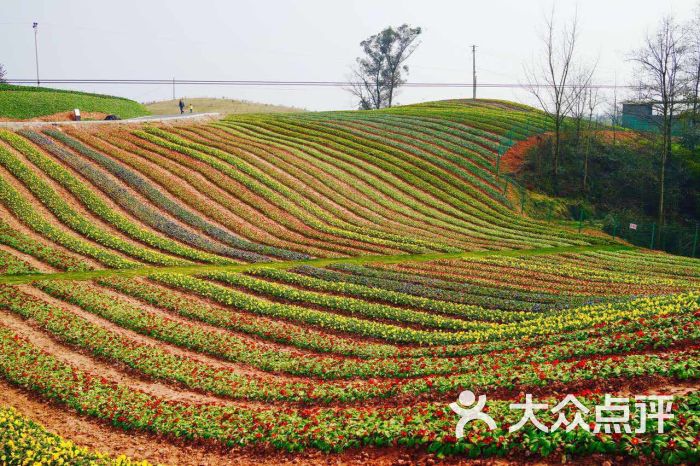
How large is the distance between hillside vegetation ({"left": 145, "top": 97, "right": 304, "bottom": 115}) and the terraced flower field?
215ft

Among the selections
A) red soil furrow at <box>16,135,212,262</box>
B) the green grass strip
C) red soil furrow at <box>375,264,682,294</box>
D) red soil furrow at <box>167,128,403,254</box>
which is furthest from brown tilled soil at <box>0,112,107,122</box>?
red soil furrow at <box>375,264,682,294</box>

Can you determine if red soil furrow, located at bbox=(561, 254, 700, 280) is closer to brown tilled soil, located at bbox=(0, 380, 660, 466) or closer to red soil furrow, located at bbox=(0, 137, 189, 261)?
red soil furrow, located at bbox=(0, 137, 189, 261)

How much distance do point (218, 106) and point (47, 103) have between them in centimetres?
6230

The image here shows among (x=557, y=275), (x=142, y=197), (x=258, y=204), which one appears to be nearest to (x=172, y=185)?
(x=142, y=197)

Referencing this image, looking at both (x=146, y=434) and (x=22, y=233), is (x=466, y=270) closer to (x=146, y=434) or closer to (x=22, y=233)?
(x=146, y=434)

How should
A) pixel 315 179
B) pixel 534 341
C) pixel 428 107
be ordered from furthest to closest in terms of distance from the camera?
pixel 428 107, pixel 315 179, pixel 534 341

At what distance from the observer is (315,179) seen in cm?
4894

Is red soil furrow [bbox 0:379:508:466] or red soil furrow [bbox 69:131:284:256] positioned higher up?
red soil furrow [bbox 69:131:284:256]

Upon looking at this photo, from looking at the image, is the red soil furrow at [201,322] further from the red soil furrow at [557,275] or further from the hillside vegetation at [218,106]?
the hillside vegetation at [218,106]

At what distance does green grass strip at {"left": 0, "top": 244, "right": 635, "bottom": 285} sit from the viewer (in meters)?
27.0

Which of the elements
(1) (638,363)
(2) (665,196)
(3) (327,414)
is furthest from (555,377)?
(2) (665,196)

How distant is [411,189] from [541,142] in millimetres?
20351

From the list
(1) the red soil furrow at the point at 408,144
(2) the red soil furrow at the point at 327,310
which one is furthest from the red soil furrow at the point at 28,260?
(1) the red soil furrow at the point at 408,144

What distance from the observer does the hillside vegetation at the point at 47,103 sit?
58737mm
